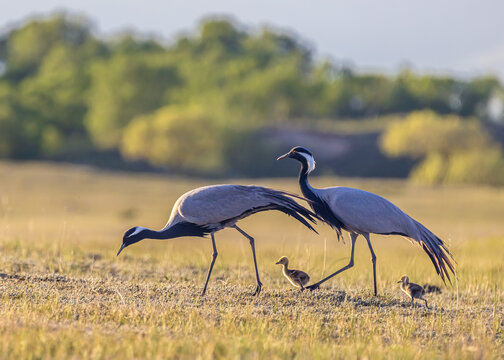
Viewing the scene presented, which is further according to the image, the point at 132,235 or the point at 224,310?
the point at 132,235

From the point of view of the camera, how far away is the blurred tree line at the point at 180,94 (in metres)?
55.0

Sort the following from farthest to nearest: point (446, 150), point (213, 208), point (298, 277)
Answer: point (446, 150)
point (298, 277)
point (213, 208)

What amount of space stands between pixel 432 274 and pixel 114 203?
23045mm

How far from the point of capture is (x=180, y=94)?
69688 millimetres

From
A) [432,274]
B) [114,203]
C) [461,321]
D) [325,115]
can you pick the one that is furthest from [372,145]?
[461,321]

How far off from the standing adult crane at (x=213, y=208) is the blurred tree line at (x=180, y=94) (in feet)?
148

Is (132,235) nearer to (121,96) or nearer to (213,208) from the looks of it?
(213,208)

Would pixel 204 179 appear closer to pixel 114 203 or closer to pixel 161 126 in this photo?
pixel 161 126

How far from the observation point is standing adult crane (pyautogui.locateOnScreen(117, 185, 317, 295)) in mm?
7461

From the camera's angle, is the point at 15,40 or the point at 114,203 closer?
the point at 114,203

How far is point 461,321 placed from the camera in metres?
6.81

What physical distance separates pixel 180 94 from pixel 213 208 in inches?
2485

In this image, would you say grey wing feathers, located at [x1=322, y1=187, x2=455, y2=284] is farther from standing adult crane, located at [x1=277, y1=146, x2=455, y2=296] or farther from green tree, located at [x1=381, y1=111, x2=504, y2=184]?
green tree, located at [x1=381, y1=111, x2=504, y2=184]

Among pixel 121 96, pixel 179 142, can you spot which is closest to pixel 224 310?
pixel 179 142
